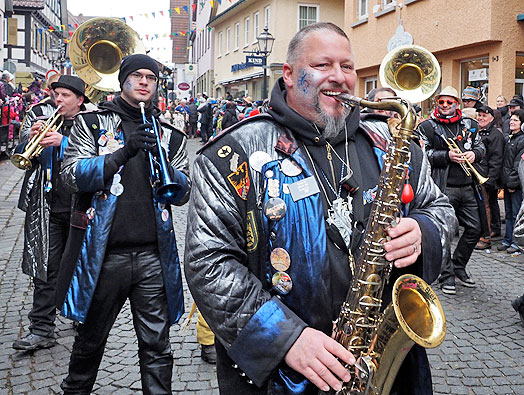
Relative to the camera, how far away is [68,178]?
3.28 meters

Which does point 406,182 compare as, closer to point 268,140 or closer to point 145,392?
point 268,140

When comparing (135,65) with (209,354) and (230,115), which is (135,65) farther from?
(230,115)

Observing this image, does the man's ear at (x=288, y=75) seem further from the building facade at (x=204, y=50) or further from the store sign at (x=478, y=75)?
the building facade at (x=204, y=50)

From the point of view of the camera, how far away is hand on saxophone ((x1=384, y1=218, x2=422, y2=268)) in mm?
1981

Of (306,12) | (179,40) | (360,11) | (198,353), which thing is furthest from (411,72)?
(179,40)

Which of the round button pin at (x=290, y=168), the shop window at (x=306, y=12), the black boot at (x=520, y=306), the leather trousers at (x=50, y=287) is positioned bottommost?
the black boot at (x=520, y=306)

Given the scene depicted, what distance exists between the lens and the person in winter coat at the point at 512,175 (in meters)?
8.27

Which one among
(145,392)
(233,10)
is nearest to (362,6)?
(233,10)

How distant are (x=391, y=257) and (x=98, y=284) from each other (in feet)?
5.95

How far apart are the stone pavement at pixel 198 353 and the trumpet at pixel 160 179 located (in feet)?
4.53

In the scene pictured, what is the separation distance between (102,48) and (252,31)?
26188 mm

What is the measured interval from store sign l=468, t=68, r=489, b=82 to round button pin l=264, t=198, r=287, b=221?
486 inches

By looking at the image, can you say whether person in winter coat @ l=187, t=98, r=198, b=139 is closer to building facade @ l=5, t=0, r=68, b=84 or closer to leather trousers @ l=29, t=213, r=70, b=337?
building facade @ l=5, t=0, r=68, b=84

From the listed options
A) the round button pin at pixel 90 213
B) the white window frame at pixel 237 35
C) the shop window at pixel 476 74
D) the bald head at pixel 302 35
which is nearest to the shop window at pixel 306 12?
the white window frame at pixel 237 35
